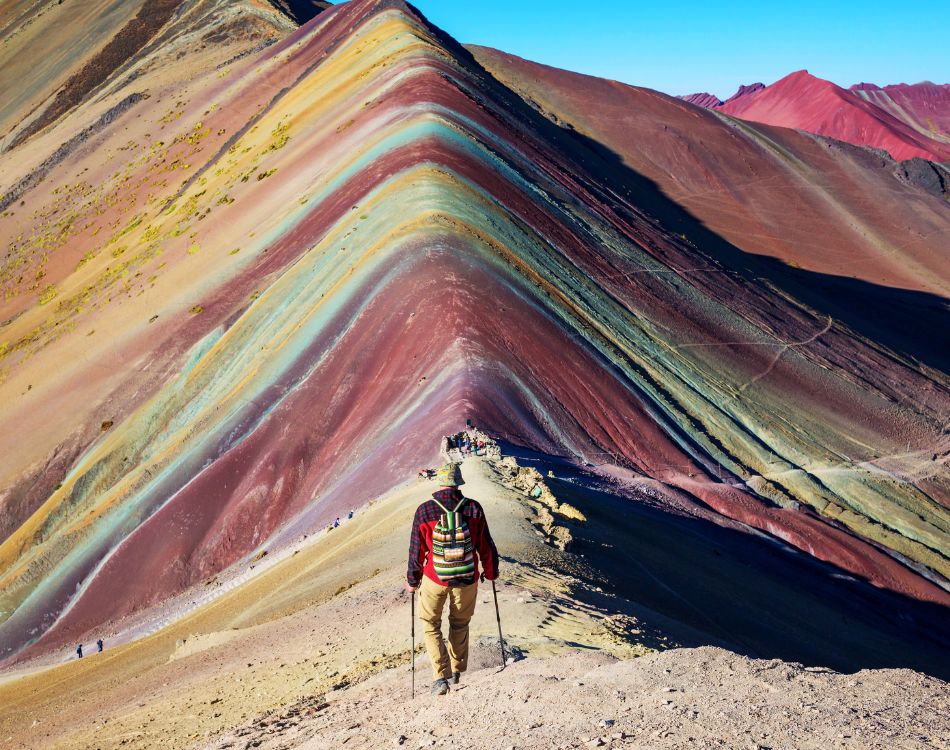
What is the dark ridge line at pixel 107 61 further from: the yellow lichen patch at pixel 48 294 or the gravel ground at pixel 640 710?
the gravel ground at pixel 640 710

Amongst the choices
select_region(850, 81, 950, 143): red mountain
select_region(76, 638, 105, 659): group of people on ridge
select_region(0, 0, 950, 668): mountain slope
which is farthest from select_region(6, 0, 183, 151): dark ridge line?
select_region(850, 81, 950, 143): red mountain

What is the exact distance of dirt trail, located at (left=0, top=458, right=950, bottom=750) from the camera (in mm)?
6719

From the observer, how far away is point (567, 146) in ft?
149

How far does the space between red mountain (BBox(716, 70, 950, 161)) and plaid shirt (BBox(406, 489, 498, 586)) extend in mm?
78309

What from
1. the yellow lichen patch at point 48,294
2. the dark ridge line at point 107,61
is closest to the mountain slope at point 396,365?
the yellow lichen patch at point 48,294

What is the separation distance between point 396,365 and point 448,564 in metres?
11.9

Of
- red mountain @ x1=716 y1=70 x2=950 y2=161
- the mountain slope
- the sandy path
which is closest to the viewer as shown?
the sandy path

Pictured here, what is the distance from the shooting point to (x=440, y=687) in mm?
7738

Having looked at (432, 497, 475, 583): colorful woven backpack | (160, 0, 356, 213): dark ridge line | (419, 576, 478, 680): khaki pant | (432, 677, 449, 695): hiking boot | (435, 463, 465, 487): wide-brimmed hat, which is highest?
(160, 0, 356, 213): dark ridge line

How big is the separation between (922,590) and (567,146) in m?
30.6

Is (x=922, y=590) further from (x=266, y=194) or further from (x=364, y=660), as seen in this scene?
(x=266, y=194)

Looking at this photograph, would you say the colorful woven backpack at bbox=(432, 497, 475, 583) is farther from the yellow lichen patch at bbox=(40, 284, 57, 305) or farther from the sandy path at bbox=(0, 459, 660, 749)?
the yellow lichen patch at bbox=(40, 284, 57, 305)

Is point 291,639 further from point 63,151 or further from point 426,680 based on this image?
point 63,151

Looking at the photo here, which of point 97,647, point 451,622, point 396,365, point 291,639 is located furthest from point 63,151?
point 451,622
